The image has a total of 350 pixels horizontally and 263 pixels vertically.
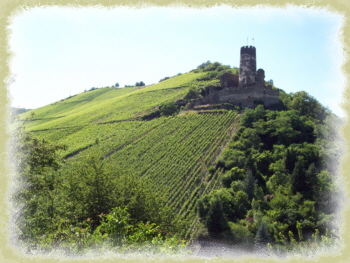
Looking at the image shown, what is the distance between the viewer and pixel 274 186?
108 feet

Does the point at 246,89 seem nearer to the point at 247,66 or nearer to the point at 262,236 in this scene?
the point at 247,66

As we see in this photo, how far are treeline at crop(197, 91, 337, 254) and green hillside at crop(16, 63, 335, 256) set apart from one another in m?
0.10

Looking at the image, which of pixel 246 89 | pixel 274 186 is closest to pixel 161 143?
pixel 246 89

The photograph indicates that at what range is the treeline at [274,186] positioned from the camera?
84.9 ft

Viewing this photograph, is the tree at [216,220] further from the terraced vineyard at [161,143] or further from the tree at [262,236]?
the tree at [262,236]

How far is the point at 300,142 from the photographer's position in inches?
1587

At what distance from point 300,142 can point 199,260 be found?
37040mm

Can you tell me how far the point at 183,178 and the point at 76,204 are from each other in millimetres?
23540

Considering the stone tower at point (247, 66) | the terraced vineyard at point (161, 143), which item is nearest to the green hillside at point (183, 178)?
the terraced vineyard at point (161, 143)

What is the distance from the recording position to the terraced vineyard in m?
34.3

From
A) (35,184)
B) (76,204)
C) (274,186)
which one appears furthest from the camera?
(274,186)

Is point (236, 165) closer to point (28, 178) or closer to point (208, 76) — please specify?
point (28, 178)

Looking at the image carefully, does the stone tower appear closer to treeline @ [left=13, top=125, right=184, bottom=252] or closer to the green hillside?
the green hillside

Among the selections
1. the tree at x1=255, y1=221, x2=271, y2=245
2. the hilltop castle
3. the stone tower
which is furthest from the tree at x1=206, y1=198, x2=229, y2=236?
the stone tower
